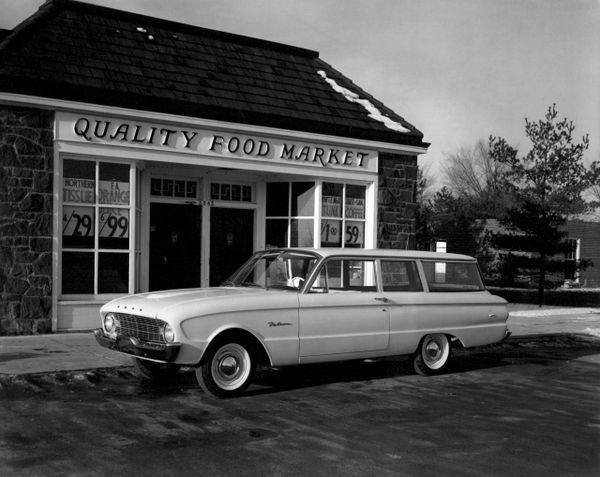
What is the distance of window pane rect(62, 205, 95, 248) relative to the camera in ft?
37.9

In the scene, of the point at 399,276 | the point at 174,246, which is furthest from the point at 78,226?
the point at 399,276

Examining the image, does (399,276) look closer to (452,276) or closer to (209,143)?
(452,276)

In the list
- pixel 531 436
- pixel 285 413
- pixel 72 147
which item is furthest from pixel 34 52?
pixel 531 436

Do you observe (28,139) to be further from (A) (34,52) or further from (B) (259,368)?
(B) (259,368)

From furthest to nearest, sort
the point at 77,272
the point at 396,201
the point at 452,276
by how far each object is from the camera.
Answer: the point at 396,201 → the point at 77,272 → the point at 452,276

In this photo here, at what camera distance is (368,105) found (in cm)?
1534

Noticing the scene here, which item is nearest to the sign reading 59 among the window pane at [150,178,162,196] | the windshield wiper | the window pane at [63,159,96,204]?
the window pane at [63,159,96,204]

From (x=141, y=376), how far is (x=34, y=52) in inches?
229

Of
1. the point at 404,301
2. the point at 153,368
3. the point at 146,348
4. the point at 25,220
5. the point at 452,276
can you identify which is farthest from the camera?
the point at 25,220

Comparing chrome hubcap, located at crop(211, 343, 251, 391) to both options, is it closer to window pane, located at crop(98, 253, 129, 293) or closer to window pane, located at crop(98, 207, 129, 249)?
window pane, located at crop(98, 253, 129, 293)

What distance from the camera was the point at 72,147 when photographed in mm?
11438

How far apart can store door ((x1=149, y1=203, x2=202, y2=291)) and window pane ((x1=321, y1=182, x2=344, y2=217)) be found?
8.01 feet

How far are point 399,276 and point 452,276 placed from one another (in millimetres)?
932

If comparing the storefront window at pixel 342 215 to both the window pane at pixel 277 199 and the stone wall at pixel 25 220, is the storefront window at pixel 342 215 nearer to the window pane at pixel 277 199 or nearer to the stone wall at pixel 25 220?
the window pane at pixel 277 199
